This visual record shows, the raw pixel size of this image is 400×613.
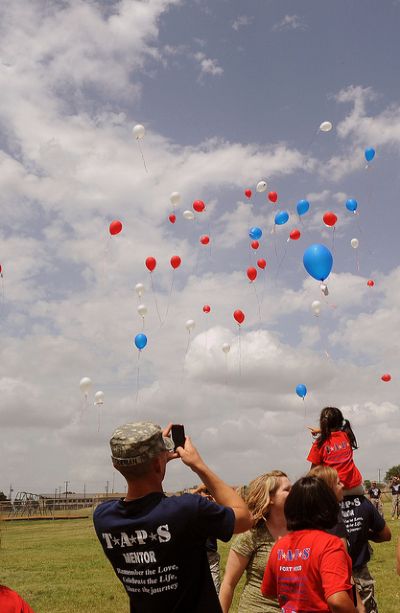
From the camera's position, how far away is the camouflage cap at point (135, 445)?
243 cm

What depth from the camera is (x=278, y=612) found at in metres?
3.59

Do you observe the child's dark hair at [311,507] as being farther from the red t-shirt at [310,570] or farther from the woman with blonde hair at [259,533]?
the woman with blonde hair at [259,533]

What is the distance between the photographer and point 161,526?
237 centimetres

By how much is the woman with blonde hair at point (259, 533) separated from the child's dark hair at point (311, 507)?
0.83 meters

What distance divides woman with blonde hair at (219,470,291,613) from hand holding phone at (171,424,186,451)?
1377 mm

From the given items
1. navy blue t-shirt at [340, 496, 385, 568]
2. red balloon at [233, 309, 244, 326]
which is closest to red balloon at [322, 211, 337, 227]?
red balloon at [233, 309, 244, 326]

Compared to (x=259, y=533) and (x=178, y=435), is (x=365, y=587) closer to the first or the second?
(x=259, y=533)

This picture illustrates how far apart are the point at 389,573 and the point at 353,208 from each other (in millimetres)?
7345

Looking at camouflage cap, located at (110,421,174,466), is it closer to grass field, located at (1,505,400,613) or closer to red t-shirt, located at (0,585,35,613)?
red t-shirt, located at (0,585,35,613)

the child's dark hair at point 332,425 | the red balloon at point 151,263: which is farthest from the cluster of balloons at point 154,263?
the child's dark hair at point 332,425

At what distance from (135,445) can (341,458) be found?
329cm

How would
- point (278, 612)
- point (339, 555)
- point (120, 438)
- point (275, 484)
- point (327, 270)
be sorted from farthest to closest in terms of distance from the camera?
1. point (327, 270)
2. point (275, 484)
3. point (278, 612)
4. point (339, 555)
5. point (120, 438)

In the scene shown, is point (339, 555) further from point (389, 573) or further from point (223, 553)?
point (223, 553)

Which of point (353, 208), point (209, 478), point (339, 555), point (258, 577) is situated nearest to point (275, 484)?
point (258, 577)
